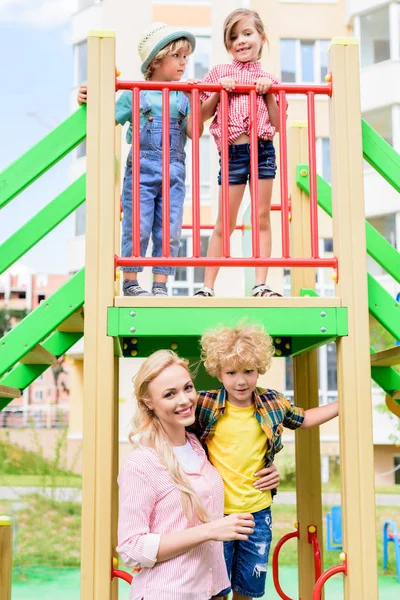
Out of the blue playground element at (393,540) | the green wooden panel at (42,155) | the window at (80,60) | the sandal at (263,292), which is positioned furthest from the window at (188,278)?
the green wooden panel at (42,155)

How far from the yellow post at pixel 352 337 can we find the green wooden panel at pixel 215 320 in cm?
12

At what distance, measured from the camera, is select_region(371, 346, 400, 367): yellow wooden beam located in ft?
12.8

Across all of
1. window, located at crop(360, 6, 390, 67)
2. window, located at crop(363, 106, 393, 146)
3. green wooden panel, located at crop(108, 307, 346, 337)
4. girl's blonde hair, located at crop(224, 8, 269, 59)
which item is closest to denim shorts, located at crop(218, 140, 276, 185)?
girl's blonde hair, located at crop(224, 8, 269, 59)

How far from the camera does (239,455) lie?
310 centimetres

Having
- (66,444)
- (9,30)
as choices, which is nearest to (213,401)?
(66,444)

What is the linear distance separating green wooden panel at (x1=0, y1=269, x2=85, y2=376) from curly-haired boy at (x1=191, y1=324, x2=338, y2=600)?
700 millimetres

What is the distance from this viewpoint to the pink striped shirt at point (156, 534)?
2523mm

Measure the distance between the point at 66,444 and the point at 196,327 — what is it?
15.4m

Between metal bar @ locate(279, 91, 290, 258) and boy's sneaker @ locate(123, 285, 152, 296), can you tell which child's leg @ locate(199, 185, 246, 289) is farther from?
metal bar @ locate(279, 91, 290, 258)

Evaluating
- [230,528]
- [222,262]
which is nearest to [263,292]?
[222,262]

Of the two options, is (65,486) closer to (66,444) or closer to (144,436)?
(66,444)

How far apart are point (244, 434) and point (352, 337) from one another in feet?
1.91

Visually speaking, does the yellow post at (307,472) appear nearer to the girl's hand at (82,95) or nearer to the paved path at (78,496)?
the girl's hand at (82,95)

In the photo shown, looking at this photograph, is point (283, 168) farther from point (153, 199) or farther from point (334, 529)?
point (334, 529)
